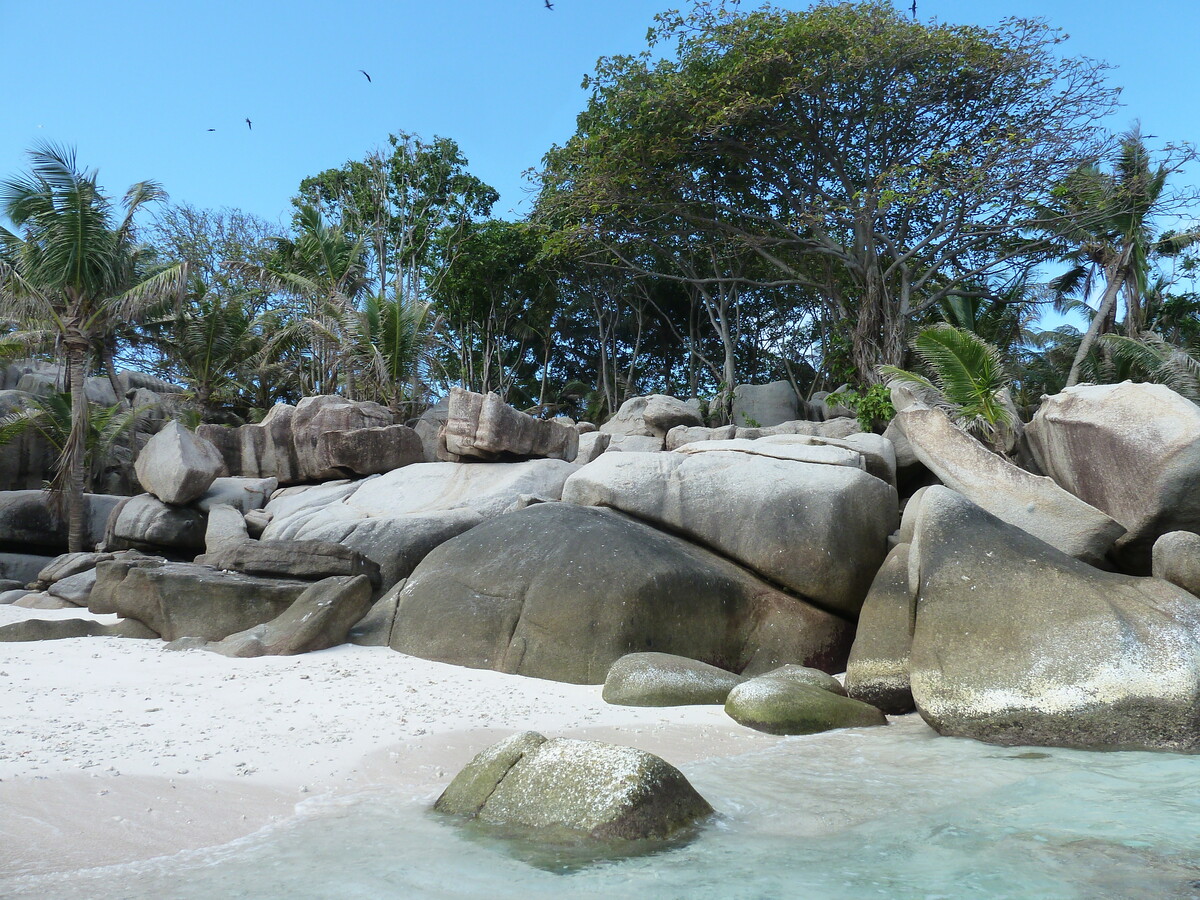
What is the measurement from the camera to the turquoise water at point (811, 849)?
344 cm

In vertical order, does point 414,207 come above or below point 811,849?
above

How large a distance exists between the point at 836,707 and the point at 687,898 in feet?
10.7

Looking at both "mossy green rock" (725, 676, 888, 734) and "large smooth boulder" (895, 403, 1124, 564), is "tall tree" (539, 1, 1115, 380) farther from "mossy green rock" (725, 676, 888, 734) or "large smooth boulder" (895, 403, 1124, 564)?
"mossy green rock" (725, 676, 888, 734)

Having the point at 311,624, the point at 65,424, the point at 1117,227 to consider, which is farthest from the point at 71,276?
the point at 1117,227

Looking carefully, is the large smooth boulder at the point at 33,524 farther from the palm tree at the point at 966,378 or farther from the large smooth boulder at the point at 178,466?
the palm tree at the point at 966,378

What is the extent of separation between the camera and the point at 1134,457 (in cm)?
786

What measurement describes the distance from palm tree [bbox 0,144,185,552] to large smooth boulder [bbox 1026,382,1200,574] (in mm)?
15258

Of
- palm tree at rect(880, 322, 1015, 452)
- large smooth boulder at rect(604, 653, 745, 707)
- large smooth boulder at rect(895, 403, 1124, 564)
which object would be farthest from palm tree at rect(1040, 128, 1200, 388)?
large smooth boulder at rect(604, 653, 745, 707)

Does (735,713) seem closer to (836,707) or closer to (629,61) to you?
(836,707)

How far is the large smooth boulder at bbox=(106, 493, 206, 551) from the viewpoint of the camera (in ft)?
43.8

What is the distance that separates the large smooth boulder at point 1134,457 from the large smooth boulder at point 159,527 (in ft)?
38.1

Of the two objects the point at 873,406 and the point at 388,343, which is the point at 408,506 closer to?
the point at 388,343

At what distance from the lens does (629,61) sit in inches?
745

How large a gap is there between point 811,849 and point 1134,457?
5676mm
